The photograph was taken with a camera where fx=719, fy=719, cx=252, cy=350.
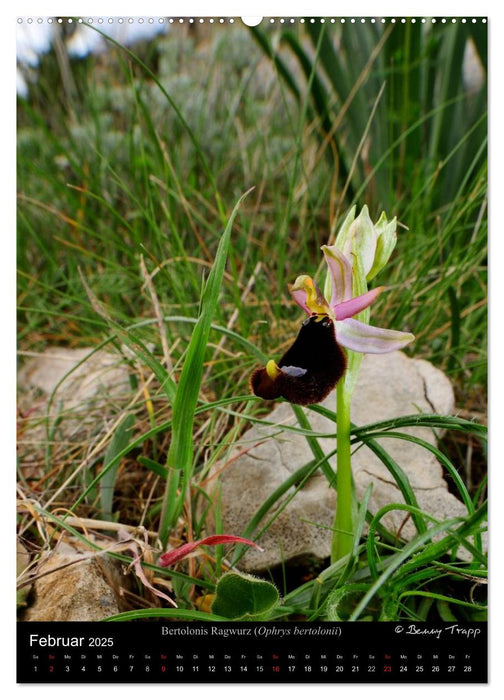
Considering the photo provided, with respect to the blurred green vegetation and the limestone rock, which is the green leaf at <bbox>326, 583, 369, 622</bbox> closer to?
the blurred green vegetation

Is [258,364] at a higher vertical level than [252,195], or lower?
lower

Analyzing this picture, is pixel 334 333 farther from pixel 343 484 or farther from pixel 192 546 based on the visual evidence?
pixel 192 546

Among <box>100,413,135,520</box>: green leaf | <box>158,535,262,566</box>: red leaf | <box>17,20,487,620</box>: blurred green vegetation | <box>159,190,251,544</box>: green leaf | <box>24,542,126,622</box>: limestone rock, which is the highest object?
<box>17,20,487,620</box>: blurred green vegetation

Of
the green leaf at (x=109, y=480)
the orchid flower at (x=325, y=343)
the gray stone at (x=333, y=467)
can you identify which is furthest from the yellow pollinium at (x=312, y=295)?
the green leaf at (x=109, y=480)


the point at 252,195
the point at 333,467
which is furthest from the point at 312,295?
the point at 252,195

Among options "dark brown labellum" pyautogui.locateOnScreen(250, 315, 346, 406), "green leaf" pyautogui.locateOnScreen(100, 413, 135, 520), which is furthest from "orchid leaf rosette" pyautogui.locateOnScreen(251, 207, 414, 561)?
"green leaf" pyautogui.locateOnScreen(100, 413, 135, 520)

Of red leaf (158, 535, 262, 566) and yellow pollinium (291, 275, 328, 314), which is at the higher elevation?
yellow pollinium (291, 275, 328, 314)

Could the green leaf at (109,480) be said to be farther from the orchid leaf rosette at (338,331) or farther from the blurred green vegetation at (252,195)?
the orchid leaf rosette at (338,331)

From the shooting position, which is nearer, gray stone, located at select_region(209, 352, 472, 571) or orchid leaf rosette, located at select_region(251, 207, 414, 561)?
orchid leaf rosette, located at select_region(251, 207, 414, 561)
